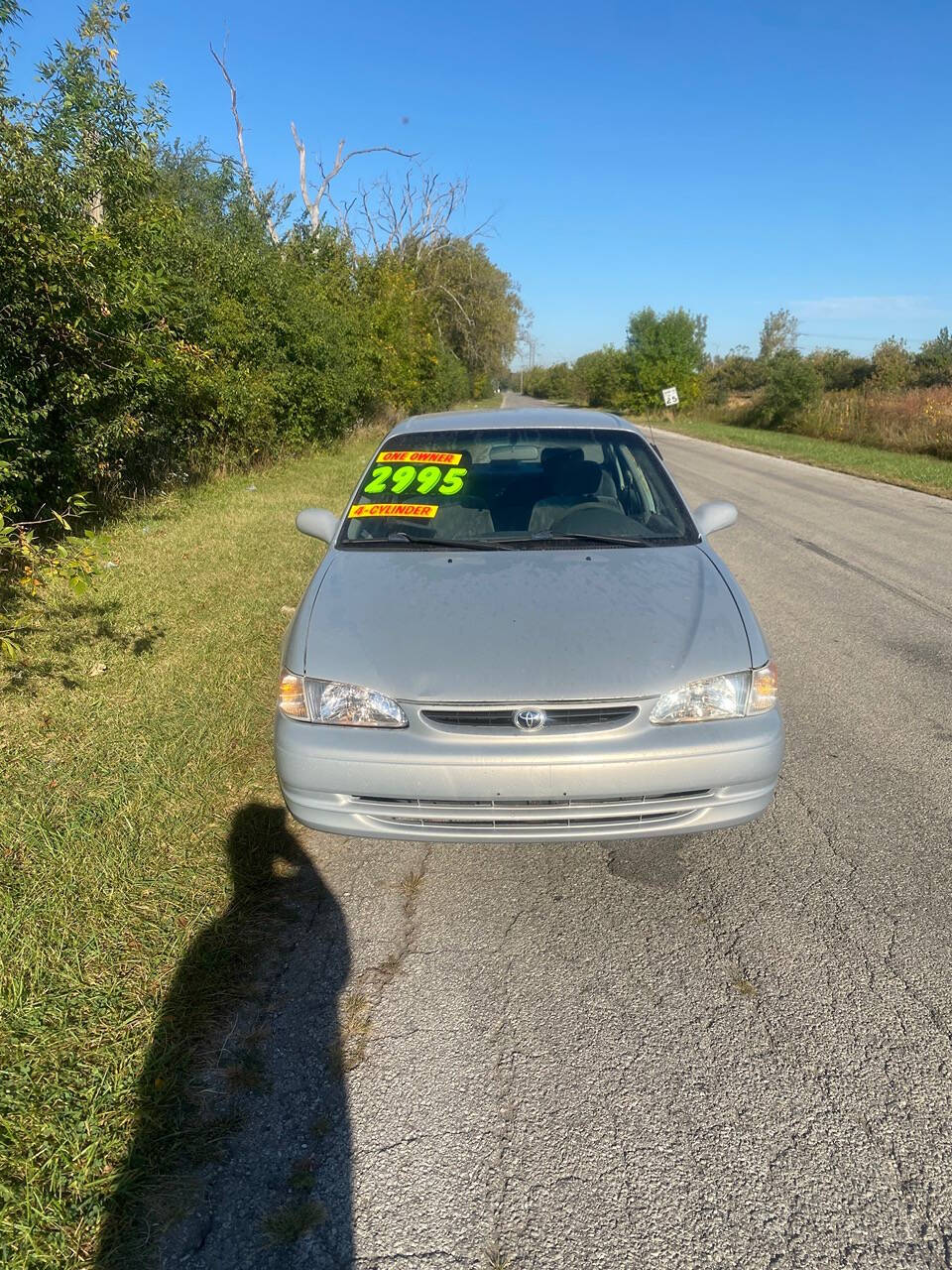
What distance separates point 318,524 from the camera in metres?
3.91

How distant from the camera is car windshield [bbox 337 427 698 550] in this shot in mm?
3574

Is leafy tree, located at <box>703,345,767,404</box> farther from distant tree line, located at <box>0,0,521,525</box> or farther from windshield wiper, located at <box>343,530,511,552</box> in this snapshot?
windshield wiper, located at <box>343,530,511,552</box>

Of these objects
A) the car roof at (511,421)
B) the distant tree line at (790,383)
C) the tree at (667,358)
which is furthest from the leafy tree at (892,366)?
the car roof at (511,421)

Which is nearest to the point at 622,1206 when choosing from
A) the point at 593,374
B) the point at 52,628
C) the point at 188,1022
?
the point at 188,1022

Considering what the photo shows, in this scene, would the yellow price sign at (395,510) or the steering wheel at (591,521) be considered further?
the yellow price sign at (395,510)

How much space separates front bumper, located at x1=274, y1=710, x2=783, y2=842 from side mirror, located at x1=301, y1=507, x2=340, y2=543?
4.64 feet

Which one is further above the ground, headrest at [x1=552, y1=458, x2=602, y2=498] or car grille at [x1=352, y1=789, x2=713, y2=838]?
headrest at [x1=552, y1=458, x2=602, y2=498]

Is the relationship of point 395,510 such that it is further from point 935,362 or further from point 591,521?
point 935,362

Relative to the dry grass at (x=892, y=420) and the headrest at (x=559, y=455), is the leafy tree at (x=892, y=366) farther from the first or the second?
the headrest at (x=559, y=455)

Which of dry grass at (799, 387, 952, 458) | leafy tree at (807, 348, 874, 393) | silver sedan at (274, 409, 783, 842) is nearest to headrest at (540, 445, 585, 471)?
silver sedan at (274, 409, 783, 842)

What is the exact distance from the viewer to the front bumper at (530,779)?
2.44 metres

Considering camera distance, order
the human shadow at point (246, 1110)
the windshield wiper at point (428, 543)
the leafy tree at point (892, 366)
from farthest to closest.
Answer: the leafy tree at point (892, 366) → the windshield wiper at point (428, 543) → the human shadow at point (246, 1110)

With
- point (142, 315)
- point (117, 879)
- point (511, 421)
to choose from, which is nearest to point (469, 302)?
point (142, 315)

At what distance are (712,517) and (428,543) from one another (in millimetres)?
1384
